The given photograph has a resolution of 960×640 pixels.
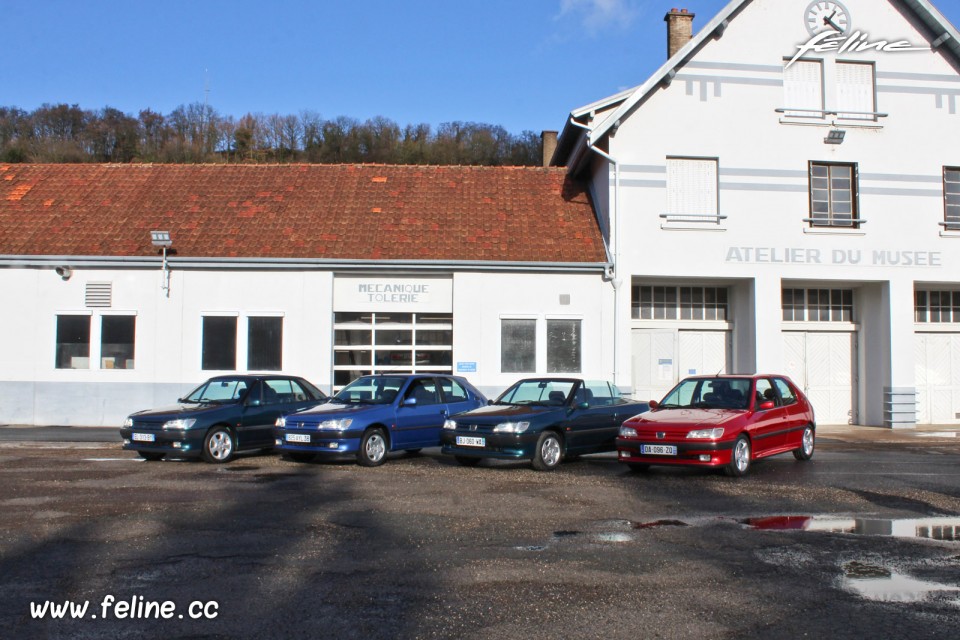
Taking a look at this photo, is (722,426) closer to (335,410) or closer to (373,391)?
(373,391)

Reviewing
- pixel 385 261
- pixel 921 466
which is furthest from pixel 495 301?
pixel 921 466

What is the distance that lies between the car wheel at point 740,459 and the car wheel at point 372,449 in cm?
514

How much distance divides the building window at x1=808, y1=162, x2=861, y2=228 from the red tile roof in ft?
17.2

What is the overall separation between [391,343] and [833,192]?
11096 mm

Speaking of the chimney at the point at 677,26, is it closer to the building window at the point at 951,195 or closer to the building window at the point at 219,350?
the building window at the point at 951,195

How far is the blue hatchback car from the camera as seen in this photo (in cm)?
1348

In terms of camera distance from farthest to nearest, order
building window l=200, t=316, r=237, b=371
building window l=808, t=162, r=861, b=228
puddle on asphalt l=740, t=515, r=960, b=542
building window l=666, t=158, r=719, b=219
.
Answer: building window l=808, t=162, r=861, b=228 → building window l=666, t=158, r=719, b=219 → building window l=200, t=316, r=237, b=371 → puddle on asphalt l=740, t=515, r=960, b=542

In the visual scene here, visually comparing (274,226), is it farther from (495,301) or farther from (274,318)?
(495,301)

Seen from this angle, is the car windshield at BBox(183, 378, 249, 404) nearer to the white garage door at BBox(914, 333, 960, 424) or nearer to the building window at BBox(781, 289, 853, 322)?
the building window at BBox(781, 289, 853, 322)

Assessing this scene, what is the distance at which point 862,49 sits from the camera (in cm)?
2158

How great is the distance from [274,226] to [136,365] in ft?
14.8

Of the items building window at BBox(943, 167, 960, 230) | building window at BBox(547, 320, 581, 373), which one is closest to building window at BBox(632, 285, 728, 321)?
building window at BBox(547, 320, 581, 373)

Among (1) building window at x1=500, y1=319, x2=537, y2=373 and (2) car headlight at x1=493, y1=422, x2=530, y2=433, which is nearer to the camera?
(2) car headlight at x1=493, y1=422, x2=530, y2=433

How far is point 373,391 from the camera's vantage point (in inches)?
583
